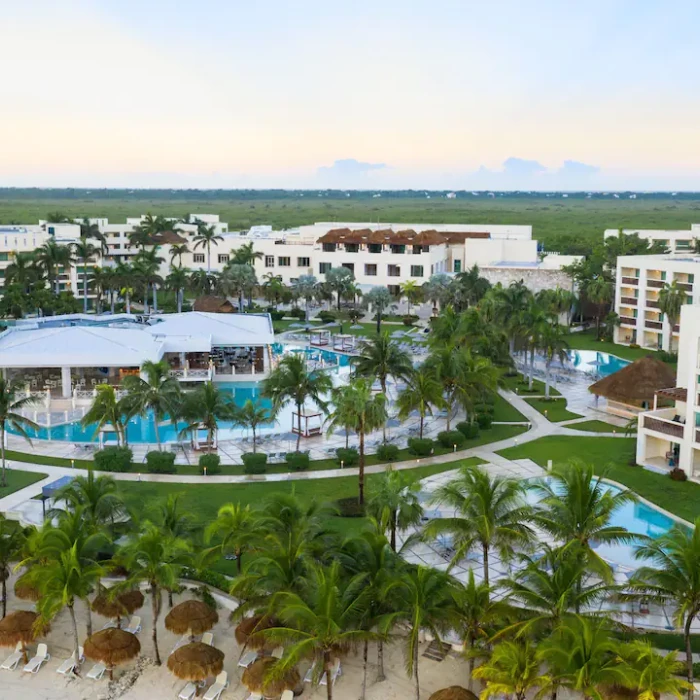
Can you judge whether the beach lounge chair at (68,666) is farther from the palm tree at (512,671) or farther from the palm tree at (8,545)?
the palm tree at (512,671)

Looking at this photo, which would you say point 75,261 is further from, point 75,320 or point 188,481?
point 188,481

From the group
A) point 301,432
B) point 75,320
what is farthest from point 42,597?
point 75,320

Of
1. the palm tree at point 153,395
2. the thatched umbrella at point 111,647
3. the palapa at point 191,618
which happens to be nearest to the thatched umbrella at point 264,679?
the palapa at point 191,618

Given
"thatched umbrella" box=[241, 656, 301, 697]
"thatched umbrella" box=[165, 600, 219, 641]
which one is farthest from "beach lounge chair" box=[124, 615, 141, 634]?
"thatched umbrella" box=[241, 656, 301, 697]

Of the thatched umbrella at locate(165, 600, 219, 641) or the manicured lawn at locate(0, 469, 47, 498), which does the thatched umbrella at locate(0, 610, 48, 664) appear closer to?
the thatched umbrella at locate(165, 600, 219, 641)

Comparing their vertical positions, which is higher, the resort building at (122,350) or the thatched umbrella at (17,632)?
the resort building at (122,350)

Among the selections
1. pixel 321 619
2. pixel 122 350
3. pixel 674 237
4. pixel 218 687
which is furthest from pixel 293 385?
pixel 674 237
